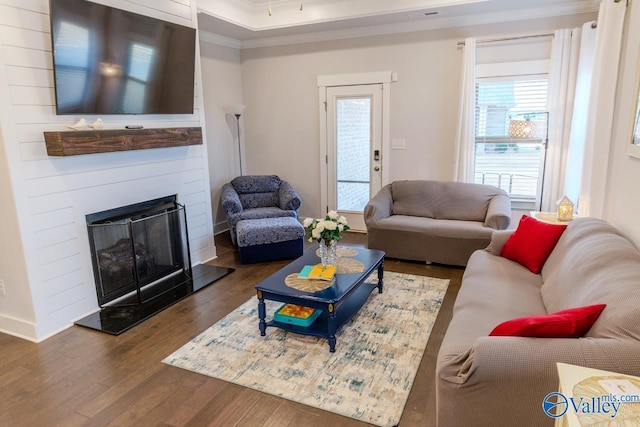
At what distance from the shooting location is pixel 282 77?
5816 mm

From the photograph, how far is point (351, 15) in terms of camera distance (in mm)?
4750

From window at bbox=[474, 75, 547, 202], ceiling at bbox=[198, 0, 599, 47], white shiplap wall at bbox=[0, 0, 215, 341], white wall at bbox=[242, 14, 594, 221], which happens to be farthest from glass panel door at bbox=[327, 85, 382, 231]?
white shiplap wall at bbox=[0, 0, 215, 341]

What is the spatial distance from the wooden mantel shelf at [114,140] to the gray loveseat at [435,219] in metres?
2.07

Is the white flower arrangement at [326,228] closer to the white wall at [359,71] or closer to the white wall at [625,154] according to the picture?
the white wall at [625,154]

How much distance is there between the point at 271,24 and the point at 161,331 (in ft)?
12.7

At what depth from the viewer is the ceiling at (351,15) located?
14.2 feet

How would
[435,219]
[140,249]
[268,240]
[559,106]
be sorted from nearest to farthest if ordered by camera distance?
[140,249]
[559,106]
[268,240]
[435,219]

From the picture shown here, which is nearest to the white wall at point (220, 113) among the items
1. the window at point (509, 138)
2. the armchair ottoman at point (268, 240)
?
the armchair ottoman at point (268, 240)

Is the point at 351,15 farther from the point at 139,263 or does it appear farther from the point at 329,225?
the point at 139,263

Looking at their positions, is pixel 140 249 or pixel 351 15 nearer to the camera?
pixel 140 249

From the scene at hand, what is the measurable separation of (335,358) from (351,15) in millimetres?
3829

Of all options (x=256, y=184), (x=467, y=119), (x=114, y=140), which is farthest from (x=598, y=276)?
(x=256, y=184)

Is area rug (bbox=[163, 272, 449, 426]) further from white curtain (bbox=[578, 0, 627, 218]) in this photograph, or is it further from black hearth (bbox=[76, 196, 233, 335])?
white curtain (bbox=[578, 0, 627, 218])

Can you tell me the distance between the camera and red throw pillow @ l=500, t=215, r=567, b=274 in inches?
116
